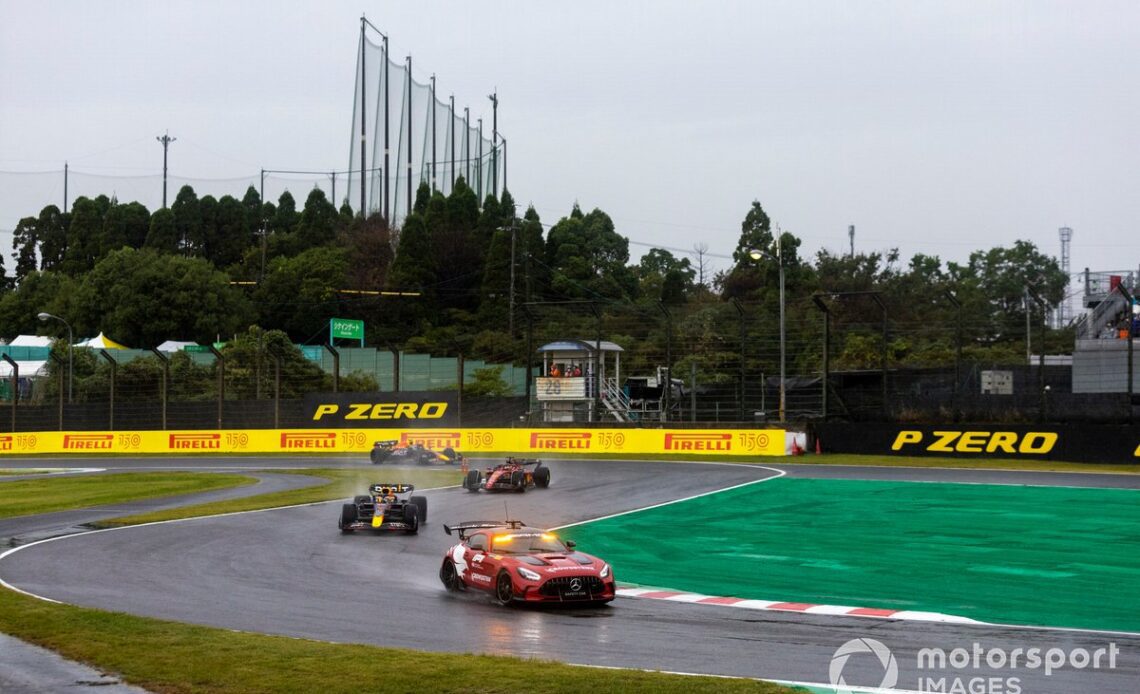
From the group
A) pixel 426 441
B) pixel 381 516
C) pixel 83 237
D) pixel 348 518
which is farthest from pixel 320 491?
pixel 83 237

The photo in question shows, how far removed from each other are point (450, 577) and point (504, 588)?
1576 millimetres

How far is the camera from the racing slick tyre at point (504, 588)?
15552 mm

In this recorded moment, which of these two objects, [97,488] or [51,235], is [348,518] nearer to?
[97,488]

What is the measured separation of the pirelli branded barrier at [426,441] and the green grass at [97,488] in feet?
29.5

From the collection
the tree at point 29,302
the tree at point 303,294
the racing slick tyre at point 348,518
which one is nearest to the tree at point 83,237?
the tree at point 29,302

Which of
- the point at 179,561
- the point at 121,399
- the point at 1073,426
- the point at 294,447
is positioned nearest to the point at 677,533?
the point at 179,561

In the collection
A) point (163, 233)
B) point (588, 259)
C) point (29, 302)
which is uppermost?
point (163, 233)

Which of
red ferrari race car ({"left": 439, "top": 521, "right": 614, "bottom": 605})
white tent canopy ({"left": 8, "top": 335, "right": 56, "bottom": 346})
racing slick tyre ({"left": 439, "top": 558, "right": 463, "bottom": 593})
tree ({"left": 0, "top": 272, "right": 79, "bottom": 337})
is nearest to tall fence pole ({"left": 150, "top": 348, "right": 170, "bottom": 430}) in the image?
white tent canopy ({"left": 8, "top": 335, "right": 56, "bottom": 346})

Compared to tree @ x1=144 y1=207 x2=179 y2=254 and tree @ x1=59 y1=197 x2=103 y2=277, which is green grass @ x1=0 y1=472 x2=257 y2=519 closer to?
tree @ x1=144 y1=207 x2=179 y2=254

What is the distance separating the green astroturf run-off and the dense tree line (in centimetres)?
4229

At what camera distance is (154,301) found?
86.0m

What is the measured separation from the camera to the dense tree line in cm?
8656

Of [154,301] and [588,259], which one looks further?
[588,259]

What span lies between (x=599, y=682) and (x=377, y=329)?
7947 centimetres
